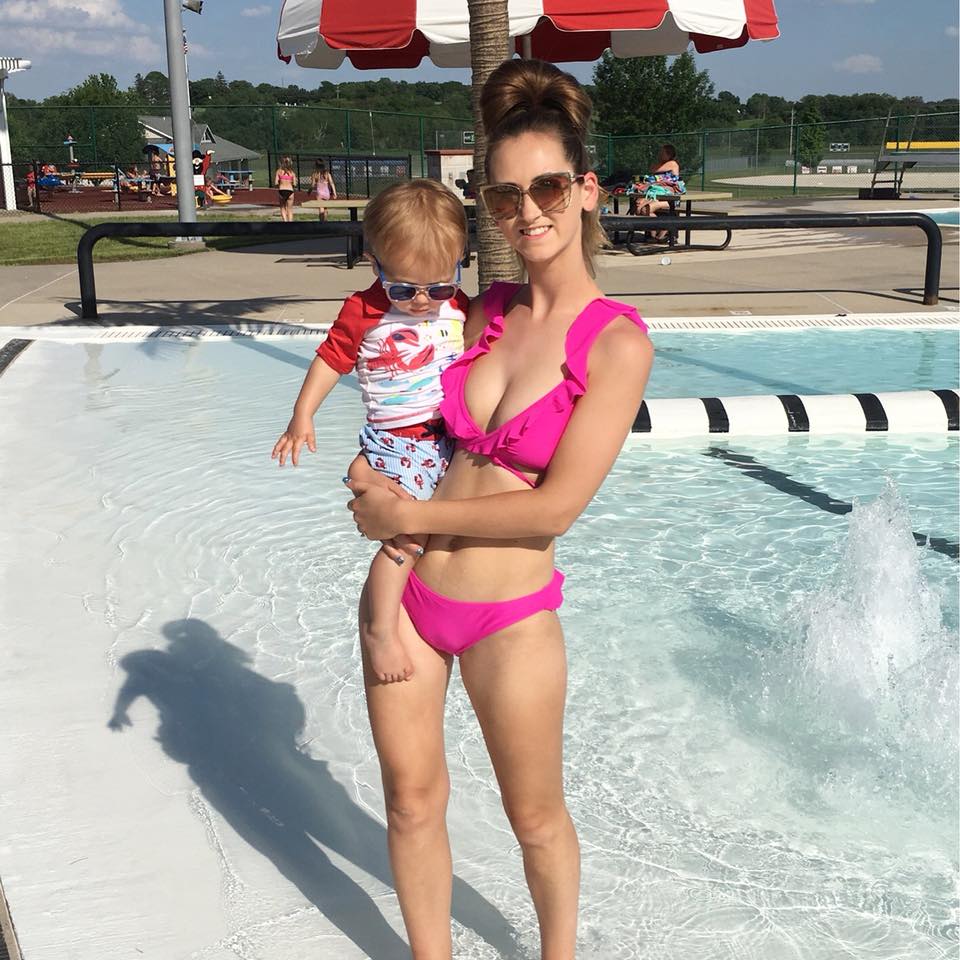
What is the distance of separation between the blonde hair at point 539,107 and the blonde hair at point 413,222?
0.12 metres

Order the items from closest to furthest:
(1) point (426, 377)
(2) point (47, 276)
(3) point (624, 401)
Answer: (3) point (624, 401), (1) point (426, 377), (2) point (47, 276)

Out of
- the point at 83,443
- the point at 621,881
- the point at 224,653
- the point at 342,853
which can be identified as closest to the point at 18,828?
the point at 342,853

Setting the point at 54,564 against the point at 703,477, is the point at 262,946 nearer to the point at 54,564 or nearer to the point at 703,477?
the point at 54,564

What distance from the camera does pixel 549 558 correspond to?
2109mm

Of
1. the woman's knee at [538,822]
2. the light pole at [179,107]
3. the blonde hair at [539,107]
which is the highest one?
the light pole at [179,107]

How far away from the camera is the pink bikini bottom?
2.02 metres

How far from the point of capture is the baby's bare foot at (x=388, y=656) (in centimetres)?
203

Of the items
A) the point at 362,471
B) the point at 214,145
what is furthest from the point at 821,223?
the point at 214,145

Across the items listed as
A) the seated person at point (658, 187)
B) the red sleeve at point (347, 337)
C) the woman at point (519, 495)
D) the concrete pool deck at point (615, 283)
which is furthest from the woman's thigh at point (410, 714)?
the seated person at point (658, 187)

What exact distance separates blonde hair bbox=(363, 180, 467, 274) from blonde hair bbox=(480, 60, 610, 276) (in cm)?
12

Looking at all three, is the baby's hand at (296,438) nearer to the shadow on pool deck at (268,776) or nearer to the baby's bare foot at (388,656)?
the baby's bare foot at (388,656)

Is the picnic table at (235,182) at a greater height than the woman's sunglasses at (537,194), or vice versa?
the picnic table at (235,182)

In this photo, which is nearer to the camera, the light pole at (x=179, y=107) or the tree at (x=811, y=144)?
the light pole at (x=179, y=107)

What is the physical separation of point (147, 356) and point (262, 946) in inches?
291
